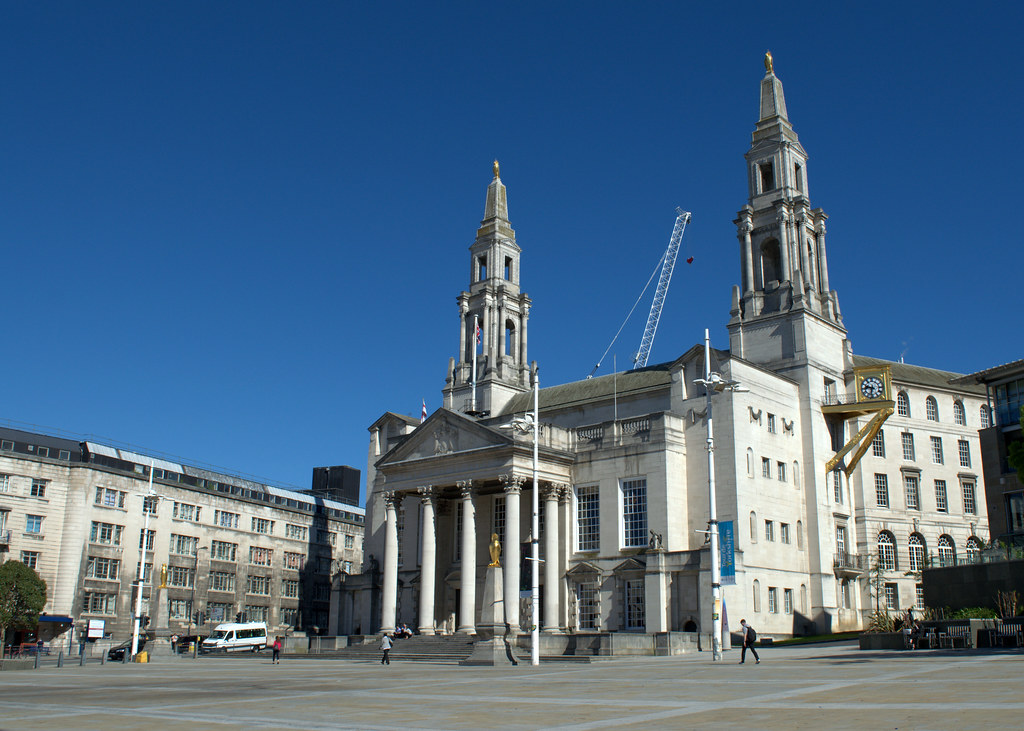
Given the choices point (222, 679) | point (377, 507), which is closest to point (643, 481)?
point (377, 507)

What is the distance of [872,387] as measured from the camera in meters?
62.5

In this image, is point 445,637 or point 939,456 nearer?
point 445,637

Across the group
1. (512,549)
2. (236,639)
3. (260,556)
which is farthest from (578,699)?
(260,556)

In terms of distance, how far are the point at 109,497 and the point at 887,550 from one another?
5879 centimetres

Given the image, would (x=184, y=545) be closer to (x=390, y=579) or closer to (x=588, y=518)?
(x=390, y=579)

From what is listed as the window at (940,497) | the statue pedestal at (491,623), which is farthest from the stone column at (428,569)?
the window at (940,497)

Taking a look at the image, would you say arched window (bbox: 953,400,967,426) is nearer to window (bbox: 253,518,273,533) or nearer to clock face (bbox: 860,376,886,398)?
clock face (bbox: 860,376,886,398)

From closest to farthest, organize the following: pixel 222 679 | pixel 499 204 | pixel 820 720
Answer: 1. pixel 820 720
2. pixel 222 679
3. pixel 499 204

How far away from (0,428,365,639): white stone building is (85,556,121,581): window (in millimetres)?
80

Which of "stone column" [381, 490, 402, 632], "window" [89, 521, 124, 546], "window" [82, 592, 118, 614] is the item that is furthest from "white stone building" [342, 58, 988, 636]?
"window" [89, 521, 124, 546]

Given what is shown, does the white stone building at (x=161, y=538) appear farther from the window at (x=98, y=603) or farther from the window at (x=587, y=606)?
the window at (x=587, y=606)

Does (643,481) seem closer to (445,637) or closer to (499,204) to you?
(445,637)

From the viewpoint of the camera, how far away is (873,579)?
6456 cm

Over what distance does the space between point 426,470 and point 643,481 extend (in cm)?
1387
